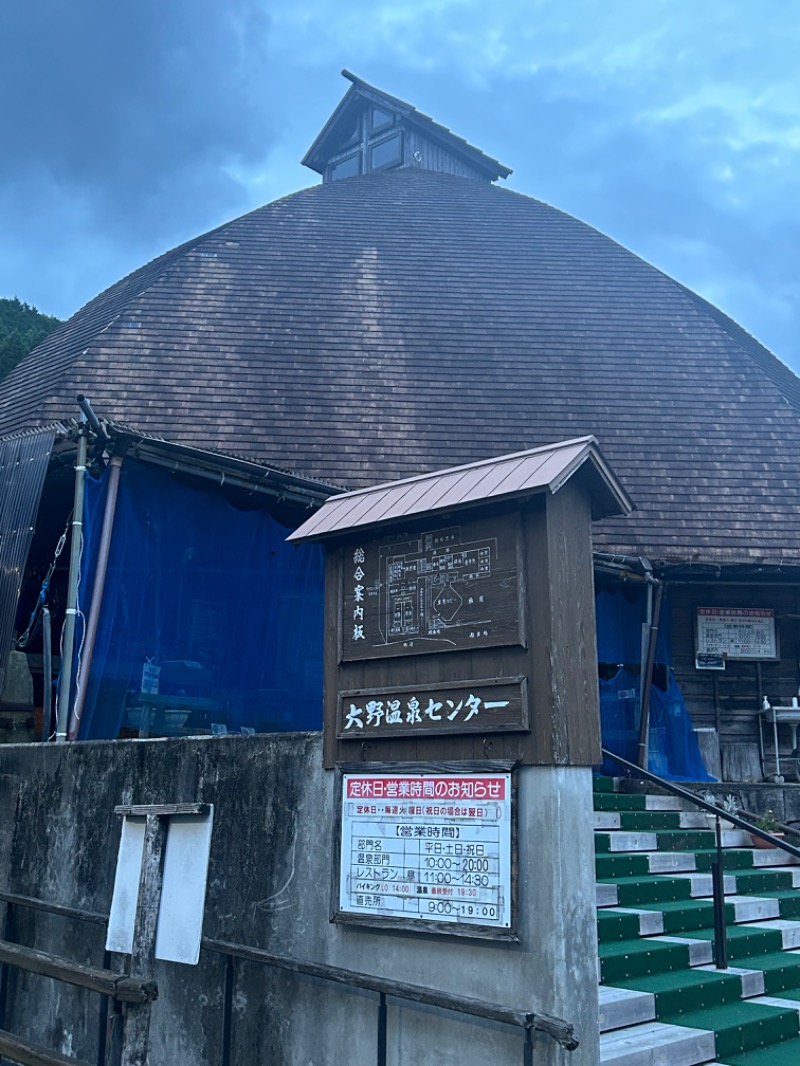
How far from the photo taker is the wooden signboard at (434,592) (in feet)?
14.3

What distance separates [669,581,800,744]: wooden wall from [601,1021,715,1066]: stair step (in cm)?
883

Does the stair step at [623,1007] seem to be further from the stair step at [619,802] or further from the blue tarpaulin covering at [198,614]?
the blue tarpaulin covering at [198,614]

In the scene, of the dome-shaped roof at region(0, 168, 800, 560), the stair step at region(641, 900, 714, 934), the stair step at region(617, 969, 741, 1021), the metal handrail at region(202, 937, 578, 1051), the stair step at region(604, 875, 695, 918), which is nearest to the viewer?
the metal handrail at region(202, 937, 578, 1051)

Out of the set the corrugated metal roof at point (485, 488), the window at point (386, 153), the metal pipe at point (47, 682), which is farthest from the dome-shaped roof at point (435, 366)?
the corrugated metal roof at point (485, 488)

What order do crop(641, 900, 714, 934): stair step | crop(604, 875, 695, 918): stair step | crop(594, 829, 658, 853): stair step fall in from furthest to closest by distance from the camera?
crop(594, 829, 658, 853): stair step
crop(604, 875, 695, 918): stair step
crop(641, 900, 714, 934): stair step

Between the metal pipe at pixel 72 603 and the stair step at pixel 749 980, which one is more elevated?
the metal pipe at pixel 72 603

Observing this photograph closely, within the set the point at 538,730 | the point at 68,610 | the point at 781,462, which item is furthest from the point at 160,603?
the point at 781,462

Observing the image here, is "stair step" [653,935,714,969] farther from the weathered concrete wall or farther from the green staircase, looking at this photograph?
the weathered concrete wall

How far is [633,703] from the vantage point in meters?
12.8

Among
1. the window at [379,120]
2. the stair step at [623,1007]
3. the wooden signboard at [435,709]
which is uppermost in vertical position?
the window at [379,120]

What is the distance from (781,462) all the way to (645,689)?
13.8 feet

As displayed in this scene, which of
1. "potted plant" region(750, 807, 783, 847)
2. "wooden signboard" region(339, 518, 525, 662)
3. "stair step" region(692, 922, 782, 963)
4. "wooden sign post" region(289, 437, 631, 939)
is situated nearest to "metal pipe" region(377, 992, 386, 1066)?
"wooden sign post" region(289, 437, 631, 939)

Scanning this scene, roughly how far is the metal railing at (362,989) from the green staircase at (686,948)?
3.23ft

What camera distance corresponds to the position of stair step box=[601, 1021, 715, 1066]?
457cm
